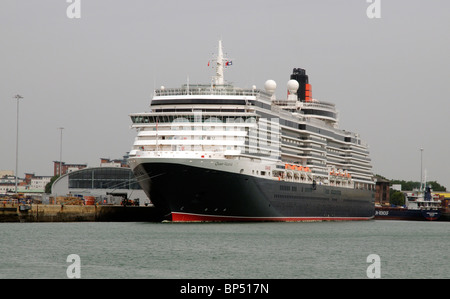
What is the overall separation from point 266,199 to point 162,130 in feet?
37.7

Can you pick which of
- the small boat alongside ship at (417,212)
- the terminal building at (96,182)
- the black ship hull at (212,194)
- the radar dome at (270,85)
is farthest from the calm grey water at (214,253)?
the small boat alongside ship at (417,212)

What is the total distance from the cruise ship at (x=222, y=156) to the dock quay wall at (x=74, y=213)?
7598mm

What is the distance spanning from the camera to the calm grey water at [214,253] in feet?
135

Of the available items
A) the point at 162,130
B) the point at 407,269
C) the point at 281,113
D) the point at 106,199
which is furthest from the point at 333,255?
the point at 106,199

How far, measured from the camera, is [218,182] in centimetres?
7362

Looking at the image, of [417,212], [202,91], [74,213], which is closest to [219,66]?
[202,91]

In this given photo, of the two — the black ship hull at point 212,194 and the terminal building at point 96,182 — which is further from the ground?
the terminal building at point 96,182

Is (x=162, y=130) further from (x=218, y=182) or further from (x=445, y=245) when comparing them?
(x=445, y=245)

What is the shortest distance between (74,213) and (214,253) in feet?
141

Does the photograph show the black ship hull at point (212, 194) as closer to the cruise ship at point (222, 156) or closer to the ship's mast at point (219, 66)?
the cruise ship at point (222, 156)

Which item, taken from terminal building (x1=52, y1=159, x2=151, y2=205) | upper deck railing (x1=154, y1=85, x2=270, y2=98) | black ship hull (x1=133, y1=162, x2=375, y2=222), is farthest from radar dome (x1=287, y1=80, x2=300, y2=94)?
terminal building (x1=52, y1=159, x2=151, y2=205)

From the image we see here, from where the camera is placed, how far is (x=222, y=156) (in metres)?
74.3

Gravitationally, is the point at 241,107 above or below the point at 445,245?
above

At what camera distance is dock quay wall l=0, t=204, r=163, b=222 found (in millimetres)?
83188
